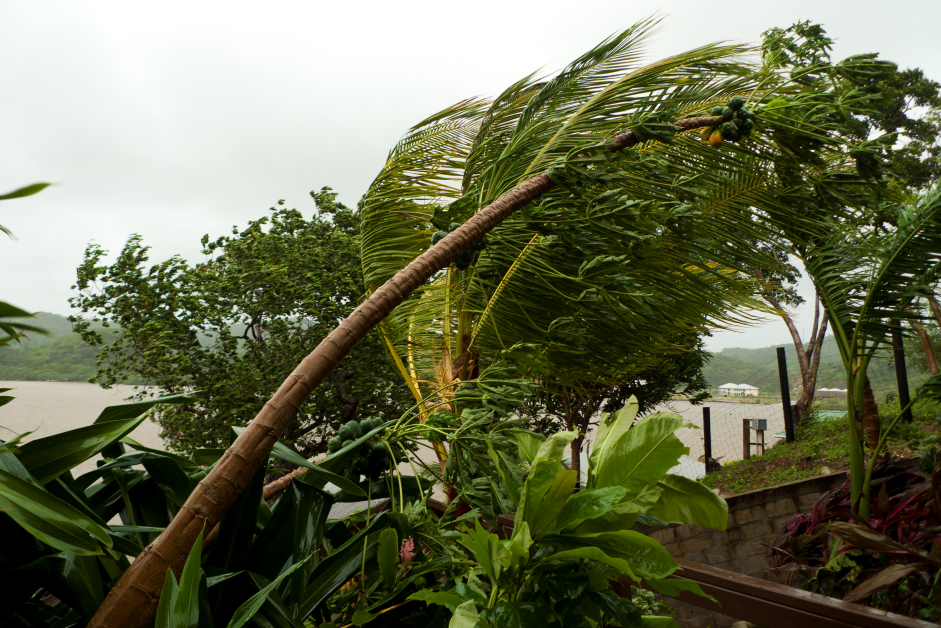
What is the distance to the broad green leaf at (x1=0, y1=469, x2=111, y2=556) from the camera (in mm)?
603

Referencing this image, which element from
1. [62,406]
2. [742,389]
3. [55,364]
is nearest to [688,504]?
[55,364]

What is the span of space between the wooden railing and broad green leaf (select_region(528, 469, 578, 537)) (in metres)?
0.35

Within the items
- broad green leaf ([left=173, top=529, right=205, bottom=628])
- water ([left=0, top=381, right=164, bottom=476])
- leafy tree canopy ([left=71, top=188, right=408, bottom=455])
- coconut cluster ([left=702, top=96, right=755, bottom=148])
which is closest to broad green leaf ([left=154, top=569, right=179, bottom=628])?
broad green leaf ([left=173, top=529, right=205, bottom=628])

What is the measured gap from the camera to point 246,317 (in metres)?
6.45

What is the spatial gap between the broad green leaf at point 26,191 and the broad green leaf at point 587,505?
0.72 meters

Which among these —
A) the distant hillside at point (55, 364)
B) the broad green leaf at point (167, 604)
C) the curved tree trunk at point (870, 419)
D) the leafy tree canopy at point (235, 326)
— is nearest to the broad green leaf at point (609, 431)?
the broad green leaf at point (167, 604)

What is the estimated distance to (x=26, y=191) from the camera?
62 centimetres

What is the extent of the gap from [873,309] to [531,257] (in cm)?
184

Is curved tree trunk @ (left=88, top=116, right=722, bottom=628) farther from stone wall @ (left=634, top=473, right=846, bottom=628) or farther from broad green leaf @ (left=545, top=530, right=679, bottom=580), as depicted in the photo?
stone wall @ (left=634, top=473, right=846, bottom=628)

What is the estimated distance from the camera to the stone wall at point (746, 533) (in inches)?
119

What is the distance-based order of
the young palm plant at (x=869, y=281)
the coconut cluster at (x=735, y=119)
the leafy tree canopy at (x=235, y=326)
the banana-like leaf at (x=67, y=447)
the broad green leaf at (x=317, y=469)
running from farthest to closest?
the leafy tree canopy at (x=235, y=326)
the young palm plant at (x=869, y=281)
the coconut cluster at (x=735, y=119)
the broad green leaf at (x=317, y=469)
the banana-like leaf at (x=67, y=447)

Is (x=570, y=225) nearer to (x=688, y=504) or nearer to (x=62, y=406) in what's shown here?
(x=688, y=504)

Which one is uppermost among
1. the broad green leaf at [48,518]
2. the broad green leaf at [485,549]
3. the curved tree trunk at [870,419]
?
the broad green leaf at [48,518]

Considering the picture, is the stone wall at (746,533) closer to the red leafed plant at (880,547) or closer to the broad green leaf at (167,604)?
the red leafed plant at (880,547)
